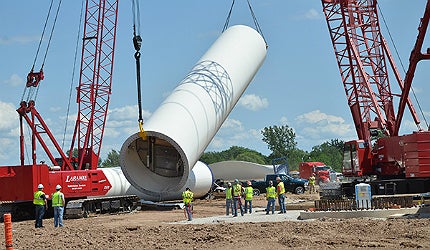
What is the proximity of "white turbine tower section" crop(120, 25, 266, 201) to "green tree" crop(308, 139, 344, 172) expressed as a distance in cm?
9892

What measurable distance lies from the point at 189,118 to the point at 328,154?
12346 cm

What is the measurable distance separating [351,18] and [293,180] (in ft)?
44.2

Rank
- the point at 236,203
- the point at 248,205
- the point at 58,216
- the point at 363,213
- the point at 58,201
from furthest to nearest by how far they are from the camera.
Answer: the point at 248,205 → the point at 236,203 → the point at 58,216 → the point at 58,201 → the point at 363,213

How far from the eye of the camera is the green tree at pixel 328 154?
131 m

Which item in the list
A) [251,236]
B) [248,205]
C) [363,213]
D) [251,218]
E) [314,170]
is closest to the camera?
[251,236]

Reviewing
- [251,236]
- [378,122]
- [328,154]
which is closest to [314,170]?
[378,122]

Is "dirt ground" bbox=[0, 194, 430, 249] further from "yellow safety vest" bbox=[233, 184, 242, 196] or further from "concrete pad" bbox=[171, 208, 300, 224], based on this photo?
"yellow safety vest" bbox=[233, 184, 242, 196]

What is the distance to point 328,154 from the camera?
146m

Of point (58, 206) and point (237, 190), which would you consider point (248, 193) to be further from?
point (58, 206)

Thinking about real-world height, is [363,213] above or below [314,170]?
below

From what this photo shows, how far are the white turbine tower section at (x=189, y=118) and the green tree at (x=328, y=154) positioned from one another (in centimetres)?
9892

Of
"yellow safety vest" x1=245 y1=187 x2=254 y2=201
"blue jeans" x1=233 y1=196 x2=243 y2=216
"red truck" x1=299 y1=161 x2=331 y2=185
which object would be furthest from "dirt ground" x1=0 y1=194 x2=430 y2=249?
"red truck" x1=299 y1=161 x2=331 y2=185

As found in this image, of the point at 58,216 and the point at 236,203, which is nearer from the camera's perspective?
the point at 58,216

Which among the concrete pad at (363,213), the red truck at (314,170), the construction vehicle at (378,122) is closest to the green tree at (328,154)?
the red truck at (314,170)
